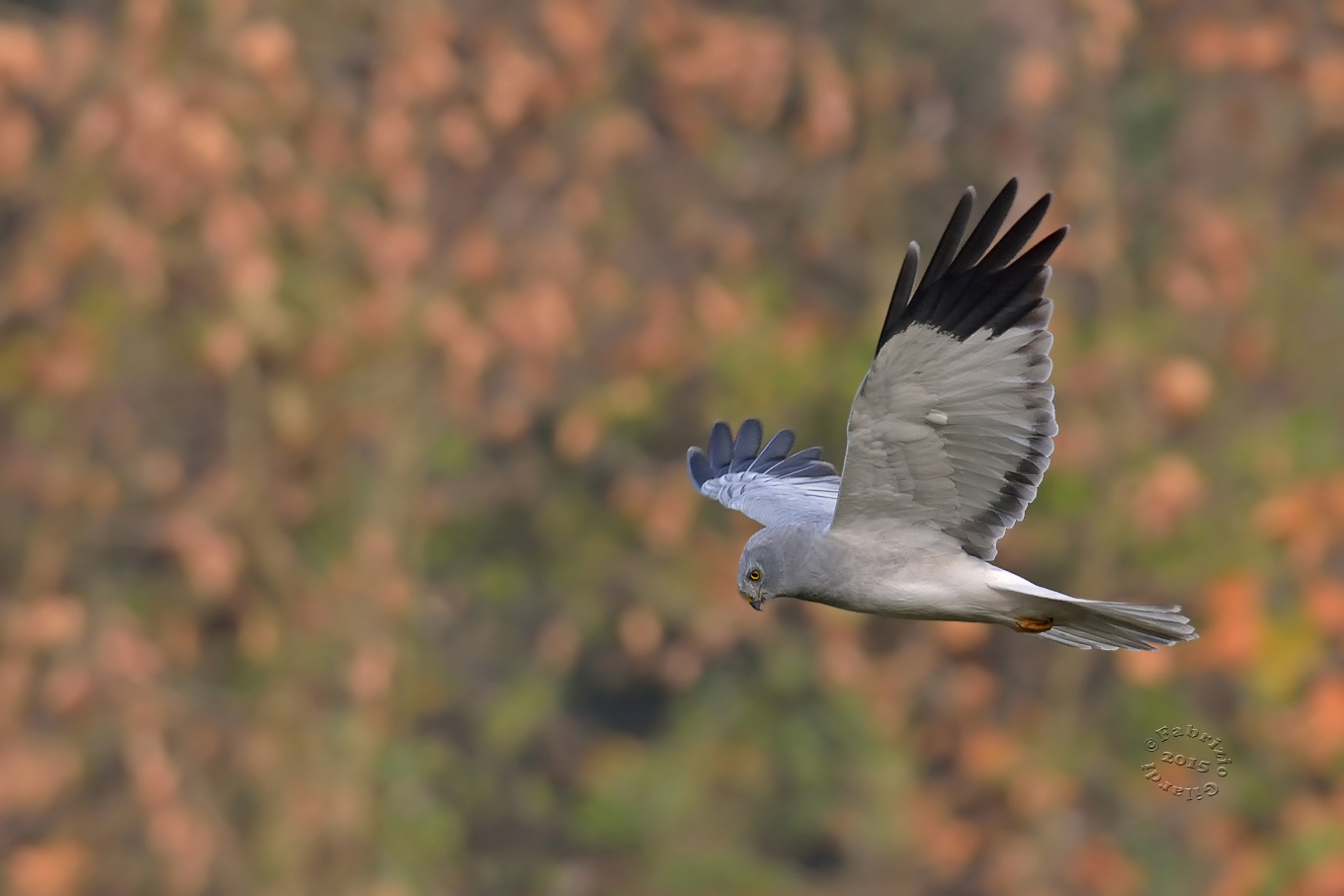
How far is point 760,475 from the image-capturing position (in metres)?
7.19

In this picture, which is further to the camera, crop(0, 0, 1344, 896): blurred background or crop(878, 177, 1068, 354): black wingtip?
crop(0, 0, 1344, 896): blurred background

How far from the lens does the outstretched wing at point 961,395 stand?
17.2 ft

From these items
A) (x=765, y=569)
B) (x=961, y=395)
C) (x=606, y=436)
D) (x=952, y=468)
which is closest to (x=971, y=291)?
(x=961, y=395)

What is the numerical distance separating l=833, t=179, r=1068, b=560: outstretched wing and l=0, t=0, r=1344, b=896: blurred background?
6480mm

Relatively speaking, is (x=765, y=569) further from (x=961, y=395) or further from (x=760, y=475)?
(x=760, y=475)

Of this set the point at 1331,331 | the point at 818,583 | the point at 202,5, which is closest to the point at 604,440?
the point at 202,5

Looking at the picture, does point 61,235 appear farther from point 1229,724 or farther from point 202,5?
point 1229,724

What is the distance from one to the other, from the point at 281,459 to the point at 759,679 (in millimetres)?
3523

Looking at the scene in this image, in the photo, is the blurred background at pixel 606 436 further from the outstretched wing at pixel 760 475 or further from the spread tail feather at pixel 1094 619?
the spread tail feather at pixel 1094 619

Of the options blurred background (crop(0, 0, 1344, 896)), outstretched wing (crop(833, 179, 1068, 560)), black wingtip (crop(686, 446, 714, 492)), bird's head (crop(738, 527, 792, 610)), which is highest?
→ blurred background (crop(0, 0, 1344, 896))

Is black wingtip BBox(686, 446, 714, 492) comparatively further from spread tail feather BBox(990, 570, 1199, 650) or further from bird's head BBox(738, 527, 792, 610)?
spread tail feather BBox(990, 570, 1199, 650)

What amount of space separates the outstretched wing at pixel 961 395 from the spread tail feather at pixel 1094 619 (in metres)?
0.24

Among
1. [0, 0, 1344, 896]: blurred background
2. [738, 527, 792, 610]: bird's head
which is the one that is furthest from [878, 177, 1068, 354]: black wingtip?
[0, 0, 1344, 896]: blurred background

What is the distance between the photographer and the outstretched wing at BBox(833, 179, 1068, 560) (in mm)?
5234
